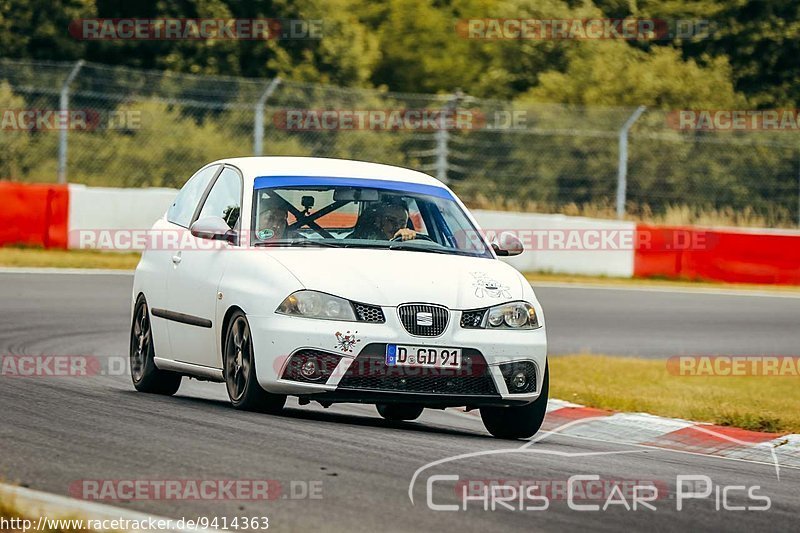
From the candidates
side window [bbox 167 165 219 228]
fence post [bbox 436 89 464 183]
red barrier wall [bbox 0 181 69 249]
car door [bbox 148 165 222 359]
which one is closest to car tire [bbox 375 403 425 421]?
car door [bbox 148 165 222 359]

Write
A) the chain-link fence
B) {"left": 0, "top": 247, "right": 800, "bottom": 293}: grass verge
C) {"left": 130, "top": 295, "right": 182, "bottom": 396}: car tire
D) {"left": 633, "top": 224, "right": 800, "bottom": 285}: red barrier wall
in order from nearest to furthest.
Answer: {"left": 130, "top": 295, "right": 182, "bottom": 396}: car tire < {"left": 0, "top": 247, "right": 800, "bottom": 293}: grass verge < {"left": 633, "top": 224, "right": 800, "bottom": 285}: red barrier wall < the chain-link fence

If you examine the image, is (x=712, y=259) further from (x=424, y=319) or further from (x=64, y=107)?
(x=424, y=319)

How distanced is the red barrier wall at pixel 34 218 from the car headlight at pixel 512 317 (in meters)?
14.2

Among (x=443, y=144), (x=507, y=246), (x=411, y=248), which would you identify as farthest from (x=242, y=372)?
(x=443, y=144)

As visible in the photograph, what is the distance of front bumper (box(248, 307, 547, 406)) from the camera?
834cm

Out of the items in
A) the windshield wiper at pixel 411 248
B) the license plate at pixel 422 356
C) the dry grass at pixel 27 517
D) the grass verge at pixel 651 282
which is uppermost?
the windshield wiper at pixel 411 248

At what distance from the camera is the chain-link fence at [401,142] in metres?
25.5

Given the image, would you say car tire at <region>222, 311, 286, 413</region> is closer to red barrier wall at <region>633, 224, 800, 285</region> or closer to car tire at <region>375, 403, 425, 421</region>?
car tire at <region>375, 403, 425, 421</region>

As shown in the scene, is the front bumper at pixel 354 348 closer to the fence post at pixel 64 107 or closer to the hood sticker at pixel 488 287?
the hood sticker at pixel 488 287

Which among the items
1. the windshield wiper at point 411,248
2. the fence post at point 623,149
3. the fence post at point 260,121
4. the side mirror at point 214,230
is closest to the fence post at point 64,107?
the fence post at point 260,121

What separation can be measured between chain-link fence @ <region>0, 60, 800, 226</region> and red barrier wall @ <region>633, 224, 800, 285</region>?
2.21 meters

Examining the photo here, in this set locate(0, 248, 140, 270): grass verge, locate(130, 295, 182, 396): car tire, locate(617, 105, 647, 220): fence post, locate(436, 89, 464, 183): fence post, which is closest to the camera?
locate(130, 295, 182, 396): car tire

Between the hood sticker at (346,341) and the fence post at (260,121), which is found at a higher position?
the fence post at (260,121)

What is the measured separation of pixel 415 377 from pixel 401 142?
70.4 ft
